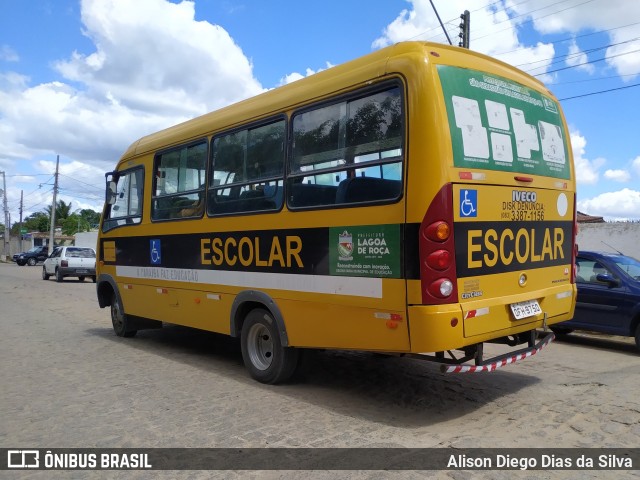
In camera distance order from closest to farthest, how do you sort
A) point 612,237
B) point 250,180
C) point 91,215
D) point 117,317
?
point 250,180
point 117,317
point 612,237
point 91,215

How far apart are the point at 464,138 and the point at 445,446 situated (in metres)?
2.53

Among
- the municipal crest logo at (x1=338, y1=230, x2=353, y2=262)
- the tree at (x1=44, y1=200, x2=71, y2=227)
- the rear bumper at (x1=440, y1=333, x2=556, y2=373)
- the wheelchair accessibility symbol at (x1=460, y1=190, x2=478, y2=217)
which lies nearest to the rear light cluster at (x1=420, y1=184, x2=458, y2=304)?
the wheelchair accessibility symbol at (x1=460, y1=190, x2=478, y2=217)

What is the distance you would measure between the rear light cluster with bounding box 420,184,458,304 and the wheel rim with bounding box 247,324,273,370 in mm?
2506

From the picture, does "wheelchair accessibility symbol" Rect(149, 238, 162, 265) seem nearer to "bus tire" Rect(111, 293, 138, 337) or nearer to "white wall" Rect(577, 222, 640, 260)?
"bus tire" Rect(111, 293, 138, 337)

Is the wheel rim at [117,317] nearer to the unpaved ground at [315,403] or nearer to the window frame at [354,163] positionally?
the unpaved ground at [315,403]

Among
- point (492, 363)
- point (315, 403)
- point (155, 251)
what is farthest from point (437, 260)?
point (155, 251)

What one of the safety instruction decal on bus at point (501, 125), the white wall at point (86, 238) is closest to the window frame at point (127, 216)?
the safety instruction decal on bus at point (501, 125)

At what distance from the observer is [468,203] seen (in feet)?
15.1

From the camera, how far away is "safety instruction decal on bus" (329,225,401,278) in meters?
4.62

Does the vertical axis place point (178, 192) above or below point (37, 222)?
below

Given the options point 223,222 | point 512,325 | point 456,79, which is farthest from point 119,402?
point 456,79

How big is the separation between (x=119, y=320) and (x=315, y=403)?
5.48 meters

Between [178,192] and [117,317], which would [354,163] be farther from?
[117,317]

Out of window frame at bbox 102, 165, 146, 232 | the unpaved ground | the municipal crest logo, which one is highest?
window frame at bbox 102, 165, 146, 232
